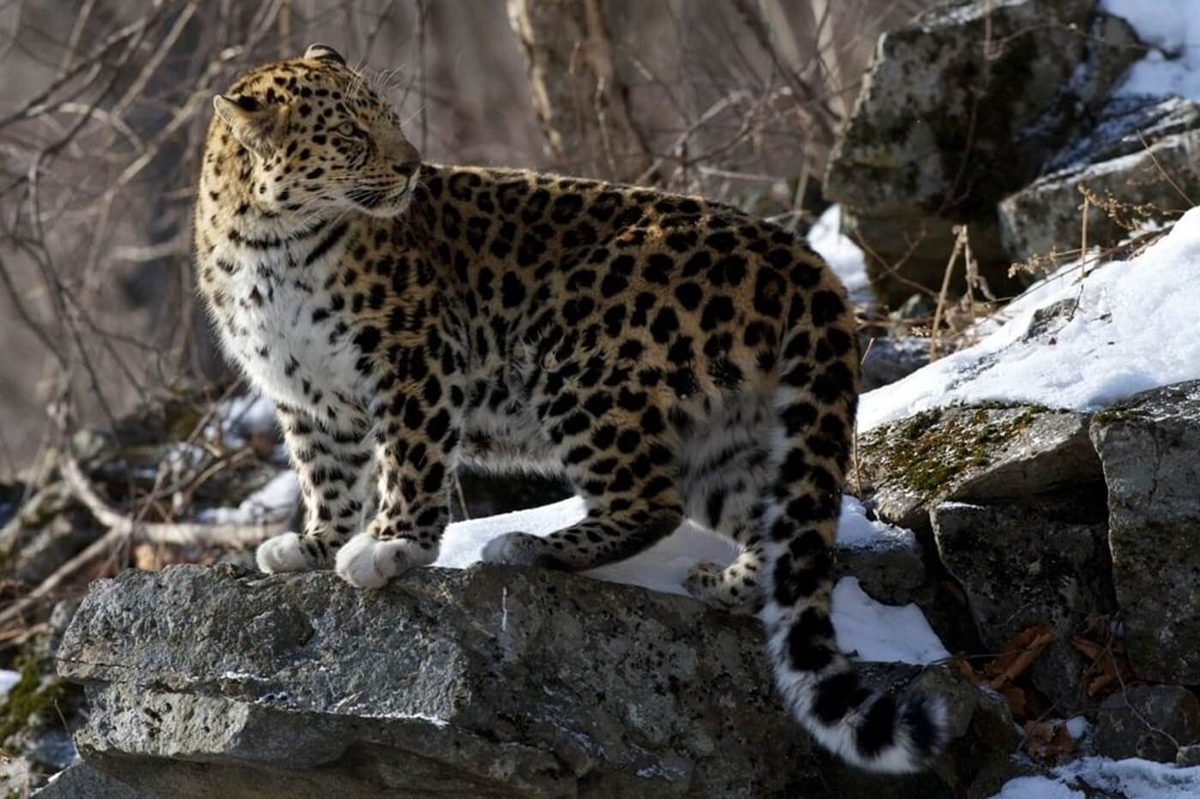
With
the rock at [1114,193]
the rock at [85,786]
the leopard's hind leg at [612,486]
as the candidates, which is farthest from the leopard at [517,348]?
the rock at [1114,193]

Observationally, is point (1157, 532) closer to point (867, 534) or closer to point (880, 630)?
point (880, 630)

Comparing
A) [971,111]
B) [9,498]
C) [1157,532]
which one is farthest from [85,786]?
[9,498]

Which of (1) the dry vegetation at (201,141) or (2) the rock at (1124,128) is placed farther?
(1) the dry vegetation at (201,141)

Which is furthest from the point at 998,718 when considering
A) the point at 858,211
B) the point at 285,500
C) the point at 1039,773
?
the point at 285,500

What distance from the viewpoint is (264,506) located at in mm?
9383

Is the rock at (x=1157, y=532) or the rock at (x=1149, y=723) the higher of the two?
the rock at (x=1157, y=532)

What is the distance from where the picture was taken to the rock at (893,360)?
25.2 feet

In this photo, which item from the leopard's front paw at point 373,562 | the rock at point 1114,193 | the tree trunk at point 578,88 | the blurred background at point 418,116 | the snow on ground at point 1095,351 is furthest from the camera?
the tree trunk at point 578,88

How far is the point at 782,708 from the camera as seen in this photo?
205 inches

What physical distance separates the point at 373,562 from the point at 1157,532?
7.35 ft

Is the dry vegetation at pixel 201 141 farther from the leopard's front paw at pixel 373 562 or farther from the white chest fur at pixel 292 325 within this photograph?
the leopard's front paw at pixel 373 562

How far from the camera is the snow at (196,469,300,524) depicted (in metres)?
9.34

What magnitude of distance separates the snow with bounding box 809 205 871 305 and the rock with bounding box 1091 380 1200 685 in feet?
13.2

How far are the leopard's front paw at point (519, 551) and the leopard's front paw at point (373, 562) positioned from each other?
251mm
